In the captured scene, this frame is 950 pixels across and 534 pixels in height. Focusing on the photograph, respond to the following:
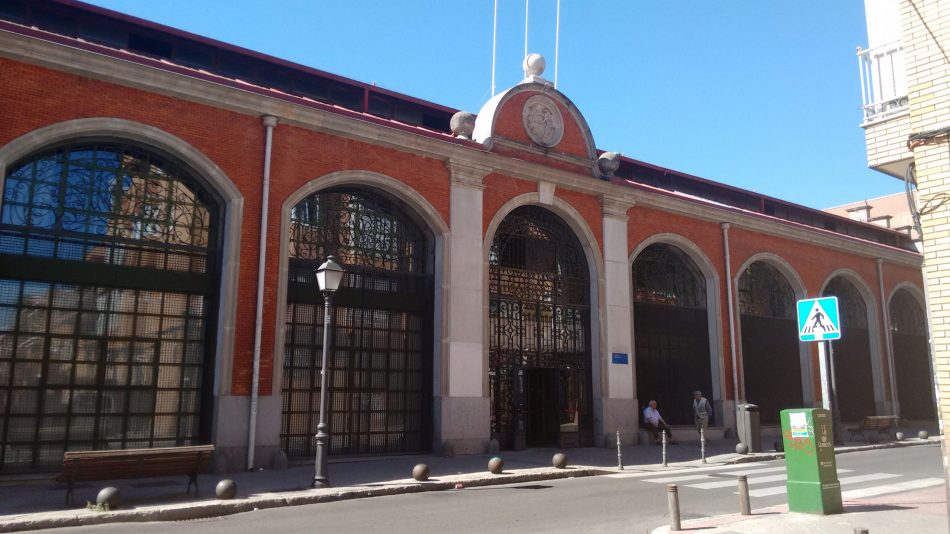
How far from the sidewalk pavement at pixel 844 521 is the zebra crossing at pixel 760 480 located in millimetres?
1471

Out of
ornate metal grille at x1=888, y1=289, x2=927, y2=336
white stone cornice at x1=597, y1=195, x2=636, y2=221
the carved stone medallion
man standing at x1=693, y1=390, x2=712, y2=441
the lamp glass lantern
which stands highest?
the carved stone medallion

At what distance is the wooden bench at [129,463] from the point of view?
10.3 metres

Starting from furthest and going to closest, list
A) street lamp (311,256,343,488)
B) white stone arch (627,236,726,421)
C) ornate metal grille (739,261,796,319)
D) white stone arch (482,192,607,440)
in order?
ornate metal grille (739,261,796,319)
white stone arch (627,236,726,421)
white stone arch (482,192,607,440)
street lamp (311,256,343,488)

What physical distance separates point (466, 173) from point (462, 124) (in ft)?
4.97

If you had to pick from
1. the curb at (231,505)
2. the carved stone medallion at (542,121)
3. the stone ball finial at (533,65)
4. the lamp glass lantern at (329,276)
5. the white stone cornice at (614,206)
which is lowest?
the curb at (231,505)

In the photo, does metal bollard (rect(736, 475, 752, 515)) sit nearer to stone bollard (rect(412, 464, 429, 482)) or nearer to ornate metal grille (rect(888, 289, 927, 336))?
stone bollard (rect(412, 464, 429, 482))

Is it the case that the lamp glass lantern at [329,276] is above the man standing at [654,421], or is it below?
above

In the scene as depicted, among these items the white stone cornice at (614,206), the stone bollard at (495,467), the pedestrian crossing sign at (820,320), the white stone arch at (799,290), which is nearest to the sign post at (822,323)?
the pedestrian crossing sign at (820,320)

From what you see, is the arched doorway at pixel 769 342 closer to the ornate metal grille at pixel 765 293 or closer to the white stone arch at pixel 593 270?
the ornate metal grille at pixel 765 293

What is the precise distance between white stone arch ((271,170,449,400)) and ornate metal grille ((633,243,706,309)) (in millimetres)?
7503

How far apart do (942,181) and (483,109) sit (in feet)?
43.9

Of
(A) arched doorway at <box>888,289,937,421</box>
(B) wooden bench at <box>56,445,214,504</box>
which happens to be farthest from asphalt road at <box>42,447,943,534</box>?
(A) arched doorway at <box>888,289,937,421</box>

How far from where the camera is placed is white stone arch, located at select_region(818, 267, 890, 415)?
2958 cm

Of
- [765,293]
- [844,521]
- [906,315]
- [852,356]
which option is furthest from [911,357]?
[844,521]
